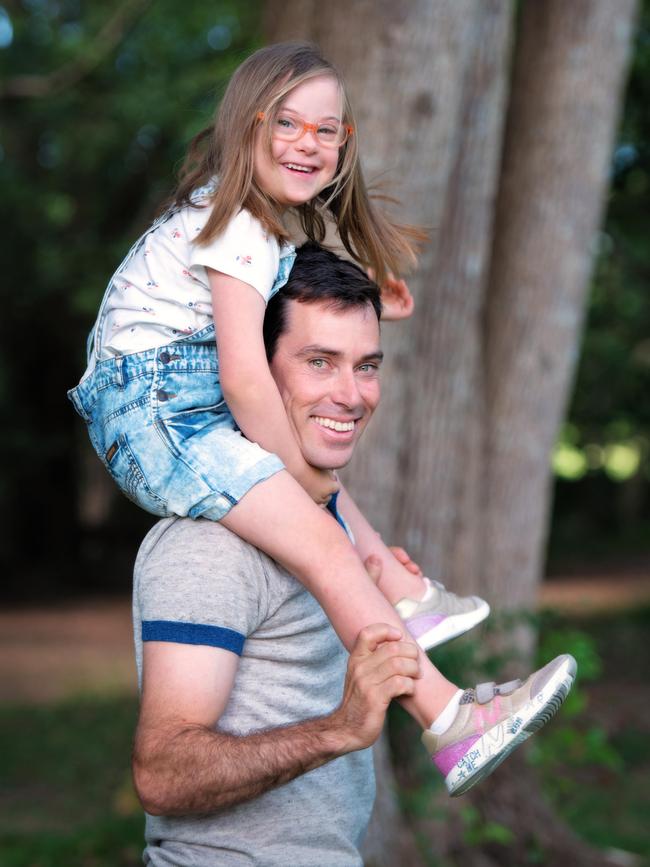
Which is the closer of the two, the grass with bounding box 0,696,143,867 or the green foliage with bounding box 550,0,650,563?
the grass with bounding box 0,696,143,867

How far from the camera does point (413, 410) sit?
5750mm

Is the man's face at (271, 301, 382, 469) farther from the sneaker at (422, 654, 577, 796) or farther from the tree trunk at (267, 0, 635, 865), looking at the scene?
the tree trunk at (267, 0, 635, 865)

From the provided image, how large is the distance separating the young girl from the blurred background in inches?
21.7

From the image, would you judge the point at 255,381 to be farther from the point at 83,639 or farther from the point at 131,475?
the point at 83,639

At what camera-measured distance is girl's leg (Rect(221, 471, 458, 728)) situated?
2.45 meters

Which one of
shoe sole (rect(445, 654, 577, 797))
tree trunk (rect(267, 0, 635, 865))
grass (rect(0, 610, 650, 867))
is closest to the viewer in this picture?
shoe sole (rect(445, 654, 577, 797))

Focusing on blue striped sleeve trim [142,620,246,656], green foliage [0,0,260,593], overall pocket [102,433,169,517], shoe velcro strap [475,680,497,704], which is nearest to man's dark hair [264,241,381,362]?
overall pocket [102,433,169,517]

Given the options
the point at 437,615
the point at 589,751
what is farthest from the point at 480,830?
the point at 437,615

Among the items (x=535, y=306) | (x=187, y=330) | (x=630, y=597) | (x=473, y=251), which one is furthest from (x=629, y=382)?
(x=187, y=330)

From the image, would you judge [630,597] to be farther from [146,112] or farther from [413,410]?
[413,410]

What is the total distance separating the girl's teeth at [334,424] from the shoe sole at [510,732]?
0.69 meters

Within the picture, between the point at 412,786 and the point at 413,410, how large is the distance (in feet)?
5.90

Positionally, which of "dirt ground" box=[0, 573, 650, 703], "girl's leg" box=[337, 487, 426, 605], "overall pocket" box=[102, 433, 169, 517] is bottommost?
"dirt ground" box=[0, 573, 650, 703]

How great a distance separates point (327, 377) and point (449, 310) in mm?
3197
